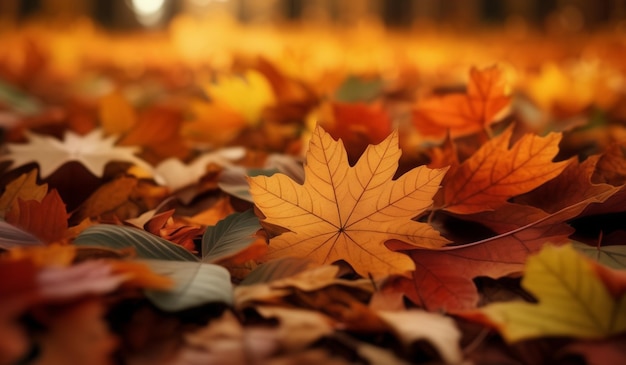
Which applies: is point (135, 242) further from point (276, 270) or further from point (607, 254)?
point (607, 254)

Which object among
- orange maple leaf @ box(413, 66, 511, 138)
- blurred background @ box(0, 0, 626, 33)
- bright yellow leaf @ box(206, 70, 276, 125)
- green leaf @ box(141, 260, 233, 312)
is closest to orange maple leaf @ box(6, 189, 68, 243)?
green leaf @ box(141, 260, 233, 312)

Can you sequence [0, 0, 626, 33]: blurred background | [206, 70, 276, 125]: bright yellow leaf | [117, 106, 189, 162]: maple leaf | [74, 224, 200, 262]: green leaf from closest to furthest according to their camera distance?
1. [74, 224, 200, 262]: green leaf
2. [117, 106, 189, 162]: maple leaf
3. [206, 70, 276, 125]: bright yellow leaf
4. [0, 0, 626, 33]: blurred background

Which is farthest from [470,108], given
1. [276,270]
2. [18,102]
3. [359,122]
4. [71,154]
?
[18,102]

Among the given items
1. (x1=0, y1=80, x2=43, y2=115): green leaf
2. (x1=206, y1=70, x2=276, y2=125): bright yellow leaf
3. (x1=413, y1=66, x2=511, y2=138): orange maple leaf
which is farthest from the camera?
(x1=0, y1=80, x2=43, y2=115): green leaf

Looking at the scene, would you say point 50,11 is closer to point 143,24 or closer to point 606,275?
point 143,24

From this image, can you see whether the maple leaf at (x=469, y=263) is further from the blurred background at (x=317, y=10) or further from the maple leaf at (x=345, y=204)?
the blurred background at (x=317, y=10)

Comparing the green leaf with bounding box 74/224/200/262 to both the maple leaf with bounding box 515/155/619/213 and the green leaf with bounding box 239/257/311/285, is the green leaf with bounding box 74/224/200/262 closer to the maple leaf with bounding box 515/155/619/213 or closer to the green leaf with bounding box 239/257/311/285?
the green leaf with bounding box 239/257/311/285
